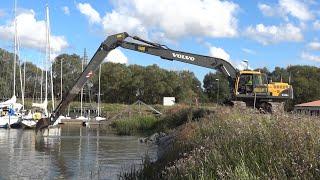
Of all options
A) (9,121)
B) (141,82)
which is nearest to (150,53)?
(9,121)

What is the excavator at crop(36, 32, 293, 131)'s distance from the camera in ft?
131

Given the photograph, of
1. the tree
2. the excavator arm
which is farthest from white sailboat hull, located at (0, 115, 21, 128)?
the tree

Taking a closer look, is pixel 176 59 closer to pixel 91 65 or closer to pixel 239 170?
pixel 91 65

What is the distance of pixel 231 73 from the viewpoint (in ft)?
133

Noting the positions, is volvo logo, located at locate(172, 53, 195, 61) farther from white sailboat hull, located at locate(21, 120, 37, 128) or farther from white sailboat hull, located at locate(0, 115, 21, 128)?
white sailboat hull, located at locate(0, 115, 21, 128)

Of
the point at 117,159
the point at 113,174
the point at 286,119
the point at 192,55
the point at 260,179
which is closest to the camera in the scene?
the point at 260,179

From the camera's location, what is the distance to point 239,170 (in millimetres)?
10273

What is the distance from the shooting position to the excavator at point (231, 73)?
39906 mm

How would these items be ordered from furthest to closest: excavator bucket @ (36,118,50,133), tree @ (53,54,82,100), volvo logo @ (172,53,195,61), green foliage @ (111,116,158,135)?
tree @ (53,54,82,100)
green foliage @ (111,116,158,135)
excavator bucket @ (36,118,50,133)
volvo logo @ (172,53,195,61)

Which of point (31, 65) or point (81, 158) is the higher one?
point (31, 65)

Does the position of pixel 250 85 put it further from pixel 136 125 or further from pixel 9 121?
pixel 9 121

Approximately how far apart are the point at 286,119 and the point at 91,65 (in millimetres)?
29905

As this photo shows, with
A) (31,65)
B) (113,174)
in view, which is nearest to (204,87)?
(31,65)

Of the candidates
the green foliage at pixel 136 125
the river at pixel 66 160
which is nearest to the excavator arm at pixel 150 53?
the river at pixel 66 160
